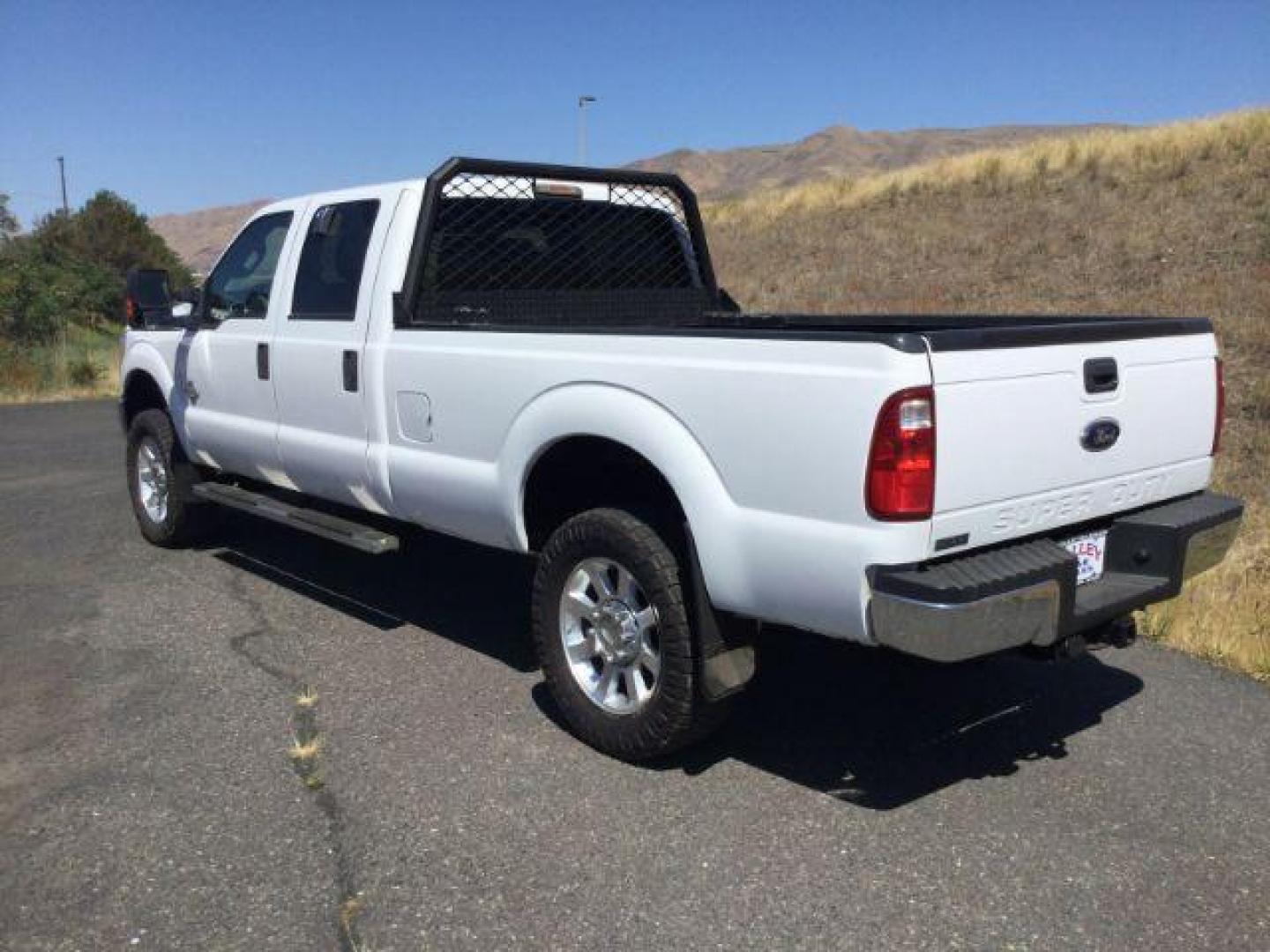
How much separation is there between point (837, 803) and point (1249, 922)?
1202 mm

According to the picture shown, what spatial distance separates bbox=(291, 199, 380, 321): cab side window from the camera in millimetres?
5117

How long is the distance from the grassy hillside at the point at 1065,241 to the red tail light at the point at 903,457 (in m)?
4.84

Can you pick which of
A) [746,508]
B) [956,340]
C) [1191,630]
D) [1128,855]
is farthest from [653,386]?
[1191,630]

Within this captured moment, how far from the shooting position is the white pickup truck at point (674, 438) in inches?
121

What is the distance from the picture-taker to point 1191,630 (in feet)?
16.9

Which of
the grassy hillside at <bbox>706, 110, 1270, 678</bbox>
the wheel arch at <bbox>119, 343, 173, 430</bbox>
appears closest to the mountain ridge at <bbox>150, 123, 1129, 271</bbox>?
the grassy hillside at <bbox>706, 110, 1270, 678</bbox>

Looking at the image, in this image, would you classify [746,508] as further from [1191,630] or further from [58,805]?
[1191,630]

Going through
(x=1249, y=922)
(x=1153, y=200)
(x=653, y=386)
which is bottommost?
(x=1249, y=922)

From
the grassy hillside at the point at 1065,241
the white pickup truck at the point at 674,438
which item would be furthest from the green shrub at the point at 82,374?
the white pickup truck at the point at 674,438

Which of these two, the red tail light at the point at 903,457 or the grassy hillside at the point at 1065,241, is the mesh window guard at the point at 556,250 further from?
the grassy hillside at the point at 1065,241

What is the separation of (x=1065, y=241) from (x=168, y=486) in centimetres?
1775

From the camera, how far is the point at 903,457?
2986mm

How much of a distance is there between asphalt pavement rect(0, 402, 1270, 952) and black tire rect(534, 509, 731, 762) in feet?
0.46

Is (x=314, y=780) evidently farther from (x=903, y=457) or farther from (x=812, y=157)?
(x=812, y=157)
